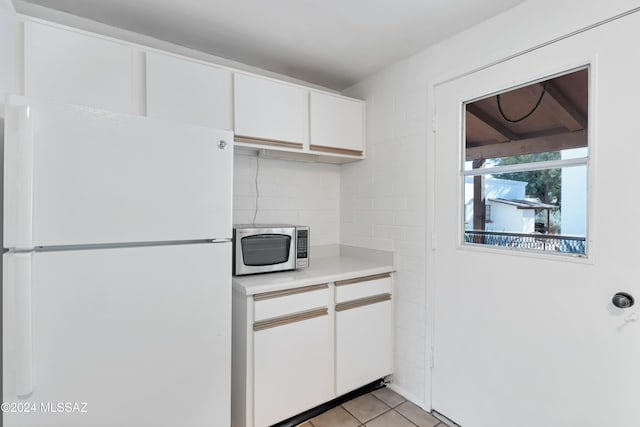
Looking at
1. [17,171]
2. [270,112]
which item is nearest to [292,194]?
[270,112]

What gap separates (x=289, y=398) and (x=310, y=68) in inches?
90.4

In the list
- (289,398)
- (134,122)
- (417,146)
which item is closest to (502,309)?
(417,146)

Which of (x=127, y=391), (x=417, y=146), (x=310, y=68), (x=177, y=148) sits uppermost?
(x=310, y=68)

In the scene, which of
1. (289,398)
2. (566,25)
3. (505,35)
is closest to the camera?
(566,25)

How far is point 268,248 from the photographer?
197 centimetres

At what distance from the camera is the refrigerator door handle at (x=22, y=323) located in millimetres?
1023

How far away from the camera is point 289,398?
1.81m

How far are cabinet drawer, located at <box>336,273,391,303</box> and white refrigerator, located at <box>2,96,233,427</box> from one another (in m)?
0.81

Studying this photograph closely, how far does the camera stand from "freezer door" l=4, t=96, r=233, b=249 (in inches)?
40.6

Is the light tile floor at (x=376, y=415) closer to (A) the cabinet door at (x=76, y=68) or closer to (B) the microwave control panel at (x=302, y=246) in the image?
(B) the microwave control panel at (x=302, y=246)

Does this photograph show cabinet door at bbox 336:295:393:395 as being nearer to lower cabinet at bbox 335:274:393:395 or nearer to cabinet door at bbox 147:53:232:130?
lower cabinet at bbox 335:274:393:395

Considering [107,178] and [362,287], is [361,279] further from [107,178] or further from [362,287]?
[107,178]

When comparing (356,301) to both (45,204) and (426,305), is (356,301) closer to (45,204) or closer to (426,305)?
(426,305)

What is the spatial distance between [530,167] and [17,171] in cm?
218
